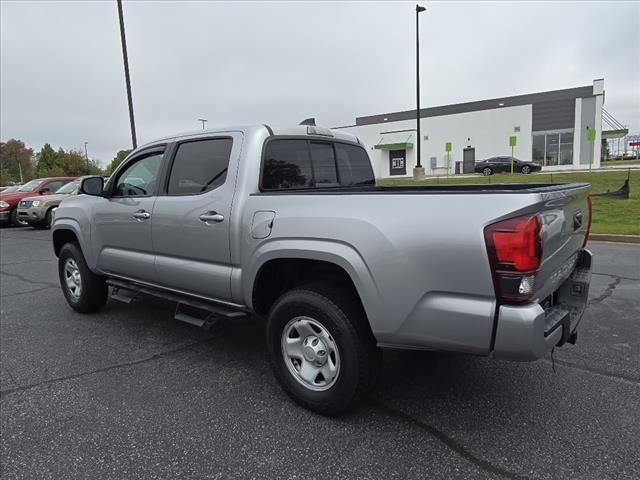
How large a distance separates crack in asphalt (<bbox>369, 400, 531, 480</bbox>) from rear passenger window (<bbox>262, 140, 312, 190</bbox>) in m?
1.74

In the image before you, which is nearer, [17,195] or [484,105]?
[17,195]

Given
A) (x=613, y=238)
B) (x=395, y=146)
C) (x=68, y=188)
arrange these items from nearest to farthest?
(x=613, y=238) → (x=68, y=188) → (x=395, y=146)

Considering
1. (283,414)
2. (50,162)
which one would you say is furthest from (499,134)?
(50,162)

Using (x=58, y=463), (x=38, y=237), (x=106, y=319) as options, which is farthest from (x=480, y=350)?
(x=38, y=237)

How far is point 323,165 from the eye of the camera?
3.98 meters

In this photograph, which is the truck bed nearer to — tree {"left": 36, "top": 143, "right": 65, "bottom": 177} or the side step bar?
the side step bar

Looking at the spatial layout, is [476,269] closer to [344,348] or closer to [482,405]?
[344,348]

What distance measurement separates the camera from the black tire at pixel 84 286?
5023 millimetres

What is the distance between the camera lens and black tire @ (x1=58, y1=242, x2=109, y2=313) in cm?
502

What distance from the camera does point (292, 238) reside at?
2.88 m

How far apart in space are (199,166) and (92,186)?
5.04ft

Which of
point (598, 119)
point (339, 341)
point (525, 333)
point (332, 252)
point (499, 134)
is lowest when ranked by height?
point (339, 341)

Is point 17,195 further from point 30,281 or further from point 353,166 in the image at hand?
point 353,166

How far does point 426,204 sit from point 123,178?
3.34m
